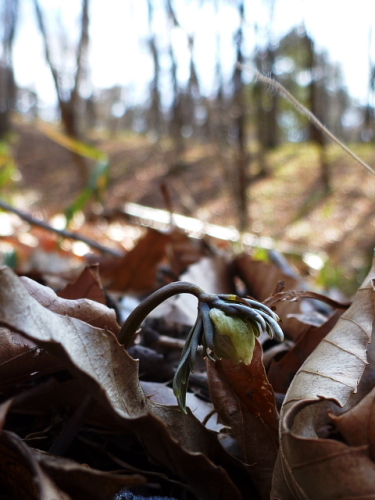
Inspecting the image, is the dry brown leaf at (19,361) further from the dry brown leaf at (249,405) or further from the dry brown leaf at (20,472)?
A: the dry brown leaf at (249,405)

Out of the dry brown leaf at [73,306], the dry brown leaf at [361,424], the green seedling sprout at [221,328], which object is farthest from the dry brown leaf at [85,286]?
the dry brown leaf at [361,424]

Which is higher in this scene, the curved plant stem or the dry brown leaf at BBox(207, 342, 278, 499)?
the curved plant stem

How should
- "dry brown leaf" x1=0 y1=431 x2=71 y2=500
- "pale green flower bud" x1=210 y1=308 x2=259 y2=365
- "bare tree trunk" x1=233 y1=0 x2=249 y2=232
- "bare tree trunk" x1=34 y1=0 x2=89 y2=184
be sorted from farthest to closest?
"bare tree trunk" x1=34 y1=0 x2=89 y2=184 → "bare tree trunk" x1=233 y1=0 x2=249 y2=232 → "pale green flower bud" x1=210 y1=308 x2=259 y2=365 → "dry brown leaf" x1=0 y1=431 x2=71 y2=500

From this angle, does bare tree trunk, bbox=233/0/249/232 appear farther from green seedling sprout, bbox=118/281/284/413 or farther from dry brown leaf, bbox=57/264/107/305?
green seedling sprout, bbox=118/281/284/413

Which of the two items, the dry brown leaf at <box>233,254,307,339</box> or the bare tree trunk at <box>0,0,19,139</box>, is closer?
the dry brown leaf at <box>233,254,307,339</box>

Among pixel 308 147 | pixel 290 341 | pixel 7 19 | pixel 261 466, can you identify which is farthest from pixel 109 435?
pixel 7 19

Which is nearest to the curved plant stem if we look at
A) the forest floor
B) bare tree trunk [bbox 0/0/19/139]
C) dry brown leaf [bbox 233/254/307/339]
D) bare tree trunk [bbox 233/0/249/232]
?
dry brown leaf [bbox 233/254/307/339]

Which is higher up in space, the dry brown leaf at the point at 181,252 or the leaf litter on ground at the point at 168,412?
the leaf litter on ground at the point at 168,412

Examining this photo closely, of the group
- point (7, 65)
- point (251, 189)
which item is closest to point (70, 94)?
point (251, 189)
